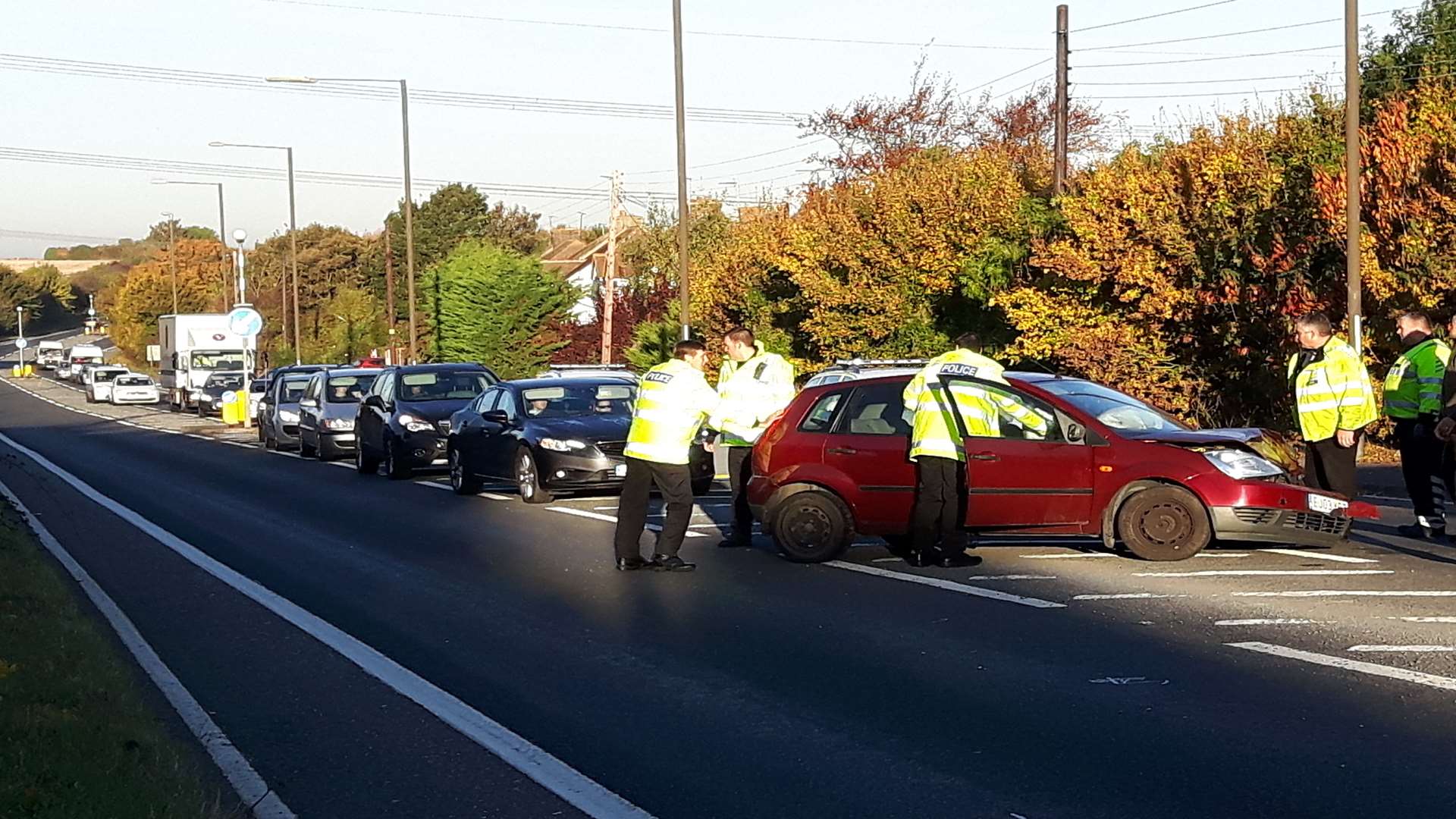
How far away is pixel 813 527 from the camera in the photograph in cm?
1319

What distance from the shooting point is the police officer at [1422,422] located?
1338cm

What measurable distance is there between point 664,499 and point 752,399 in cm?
162

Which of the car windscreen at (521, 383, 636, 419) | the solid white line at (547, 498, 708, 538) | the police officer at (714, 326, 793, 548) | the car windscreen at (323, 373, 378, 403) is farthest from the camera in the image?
the car windscreen at (323, 373, 378, 403)

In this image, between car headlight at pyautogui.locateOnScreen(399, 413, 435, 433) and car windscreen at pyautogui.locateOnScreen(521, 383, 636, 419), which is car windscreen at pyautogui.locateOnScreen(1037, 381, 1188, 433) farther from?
car headlight at pyautogui.locateOnScreen(399, 413, 435, 433)

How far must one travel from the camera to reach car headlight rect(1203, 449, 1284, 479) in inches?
485

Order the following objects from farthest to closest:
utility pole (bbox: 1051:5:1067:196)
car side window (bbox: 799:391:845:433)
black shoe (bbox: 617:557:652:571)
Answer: utility pole (bbox: 1051:5:1067:196) → car side window (bbox: 799:391:845:433) → black shoe (bbox: 617:557:652:571)

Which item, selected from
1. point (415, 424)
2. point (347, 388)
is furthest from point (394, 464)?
point (347, 388)

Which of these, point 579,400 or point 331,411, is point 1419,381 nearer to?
point 579,400

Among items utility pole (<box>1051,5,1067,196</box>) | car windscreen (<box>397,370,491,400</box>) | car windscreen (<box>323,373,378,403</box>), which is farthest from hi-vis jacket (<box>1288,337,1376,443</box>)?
car windscreen (<box>323,373,378,403</box>)

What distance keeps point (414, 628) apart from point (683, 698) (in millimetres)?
2864

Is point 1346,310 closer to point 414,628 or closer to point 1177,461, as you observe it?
point 1177,461

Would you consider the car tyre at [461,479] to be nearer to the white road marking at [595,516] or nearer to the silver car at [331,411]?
the white road marking at [595,516]

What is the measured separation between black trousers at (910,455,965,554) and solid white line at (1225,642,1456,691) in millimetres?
3432

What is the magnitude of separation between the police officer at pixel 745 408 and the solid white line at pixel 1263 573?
3406 millimetres
